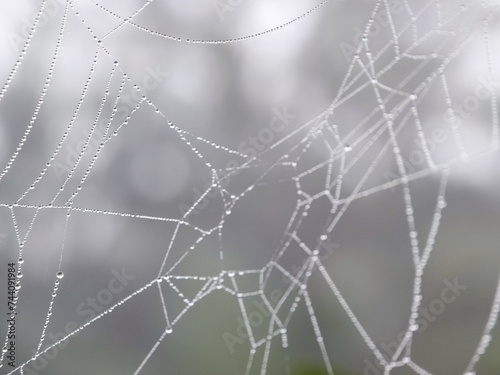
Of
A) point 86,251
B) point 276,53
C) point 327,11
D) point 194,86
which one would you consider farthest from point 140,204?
point 327,11

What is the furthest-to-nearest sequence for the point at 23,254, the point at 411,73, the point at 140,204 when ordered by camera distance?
the point at 140,204, the point at 411,73, the point at 23,254

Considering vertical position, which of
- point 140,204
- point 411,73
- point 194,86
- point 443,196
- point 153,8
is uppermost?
point 153,8

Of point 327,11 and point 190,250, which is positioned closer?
point 190,250

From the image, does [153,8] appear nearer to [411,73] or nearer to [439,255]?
[411,73]

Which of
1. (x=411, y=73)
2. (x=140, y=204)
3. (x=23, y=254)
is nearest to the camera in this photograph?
(x=23, y=254)

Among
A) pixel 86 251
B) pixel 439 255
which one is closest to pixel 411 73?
pixel 439 255

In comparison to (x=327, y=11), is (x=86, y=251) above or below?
below
